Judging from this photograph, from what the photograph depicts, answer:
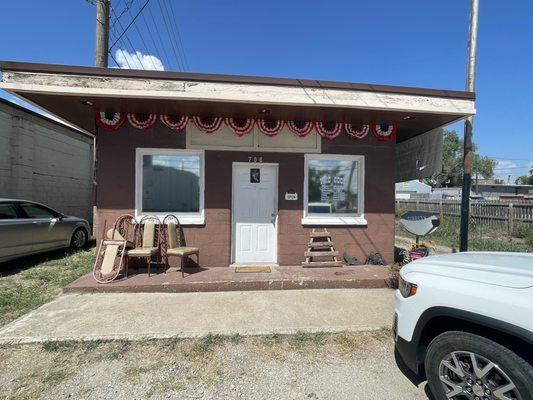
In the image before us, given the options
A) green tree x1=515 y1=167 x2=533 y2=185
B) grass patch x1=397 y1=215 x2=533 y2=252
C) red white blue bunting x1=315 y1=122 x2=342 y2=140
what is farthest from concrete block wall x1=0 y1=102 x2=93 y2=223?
green tree x1=515 y1=167 x2=533 y2=185

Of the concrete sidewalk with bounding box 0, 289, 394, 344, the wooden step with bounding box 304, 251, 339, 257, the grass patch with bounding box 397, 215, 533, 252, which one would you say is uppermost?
the wooden step with bounding box 304, 251, 339, 257

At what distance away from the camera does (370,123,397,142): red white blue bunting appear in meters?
7.34

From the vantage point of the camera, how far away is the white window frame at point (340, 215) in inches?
285

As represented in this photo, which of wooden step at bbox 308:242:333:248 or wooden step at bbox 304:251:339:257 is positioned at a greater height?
wooden step at bbox 308:242:333:248

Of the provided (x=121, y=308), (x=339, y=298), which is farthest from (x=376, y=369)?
(x=121, y=308)

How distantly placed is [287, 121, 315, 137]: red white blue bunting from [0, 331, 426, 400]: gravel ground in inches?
170

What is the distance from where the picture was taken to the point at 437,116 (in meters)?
6.54

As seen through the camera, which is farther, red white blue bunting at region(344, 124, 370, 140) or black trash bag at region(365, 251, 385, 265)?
red white blue bunting at region(344, 124, 370, 140)

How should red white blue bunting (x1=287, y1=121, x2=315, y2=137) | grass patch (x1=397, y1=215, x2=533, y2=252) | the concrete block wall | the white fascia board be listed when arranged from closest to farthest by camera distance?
the white fascia board → red white blue bunting (x1=287, y1=121, x2=315, y2=137) → grass patch (x1=397, y1=215, x2=533, y2=252) → the concrete block wall

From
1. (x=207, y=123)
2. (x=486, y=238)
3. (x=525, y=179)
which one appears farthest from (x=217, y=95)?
(x=525, y=179)

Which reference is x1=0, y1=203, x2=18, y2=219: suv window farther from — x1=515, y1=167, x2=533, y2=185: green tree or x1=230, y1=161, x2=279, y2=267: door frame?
x1=515, y1=167, x2=533, y2=185: green tree

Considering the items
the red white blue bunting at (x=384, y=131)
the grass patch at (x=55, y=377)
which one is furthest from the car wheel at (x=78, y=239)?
the red white blue bunting at (x=384, y=131)

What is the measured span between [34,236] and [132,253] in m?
3.53

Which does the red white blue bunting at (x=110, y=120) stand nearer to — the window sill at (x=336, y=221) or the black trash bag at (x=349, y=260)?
the window sill at (x=336, y=221)
